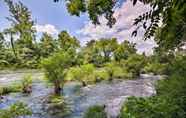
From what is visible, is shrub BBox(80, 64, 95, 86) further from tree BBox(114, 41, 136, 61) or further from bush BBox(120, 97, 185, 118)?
bush BBox(120, 97, 185, 118)

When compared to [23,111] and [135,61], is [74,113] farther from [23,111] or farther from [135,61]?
[135,61]

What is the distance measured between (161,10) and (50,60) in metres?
29.3

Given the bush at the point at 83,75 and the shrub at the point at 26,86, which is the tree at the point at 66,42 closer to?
the bush at the point at 83,75

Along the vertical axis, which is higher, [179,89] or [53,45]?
[53,45]

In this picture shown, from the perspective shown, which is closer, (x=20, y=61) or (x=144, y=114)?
(x=144, y=114)

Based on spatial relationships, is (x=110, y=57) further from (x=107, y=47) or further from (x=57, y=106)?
(x=57, y=106)

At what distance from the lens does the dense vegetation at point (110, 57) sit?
11.7 feet

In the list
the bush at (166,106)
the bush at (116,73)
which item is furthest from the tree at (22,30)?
the bush at (166,106)

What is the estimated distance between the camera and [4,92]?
31906mm

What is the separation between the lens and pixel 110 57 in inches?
2544

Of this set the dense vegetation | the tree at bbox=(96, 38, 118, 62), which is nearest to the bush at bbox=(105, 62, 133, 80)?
the dense vegetation

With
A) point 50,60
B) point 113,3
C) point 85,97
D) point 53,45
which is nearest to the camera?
point 113,3

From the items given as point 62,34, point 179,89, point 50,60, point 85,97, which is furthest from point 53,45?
point 179,89

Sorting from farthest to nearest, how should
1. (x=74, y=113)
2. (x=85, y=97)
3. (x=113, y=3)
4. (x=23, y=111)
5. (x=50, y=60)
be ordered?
(x=50, y=60) → (x=85, y=97) → (x=74, y=113) → (x=23, y=111) → (x=113, y=3)
